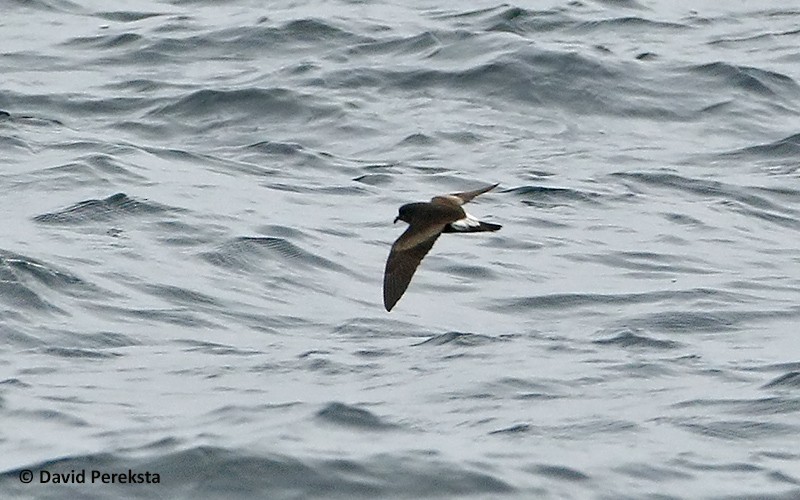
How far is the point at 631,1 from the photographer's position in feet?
61.8

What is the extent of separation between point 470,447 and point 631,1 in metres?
11.0

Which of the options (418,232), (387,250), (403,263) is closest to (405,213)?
(418,232)

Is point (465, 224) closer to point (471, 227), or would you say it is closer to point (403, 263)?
point (471, 227)

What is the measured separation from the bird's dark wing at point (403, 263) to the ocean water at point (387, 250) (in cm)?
56

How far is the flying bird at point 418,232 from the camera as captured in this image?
904 centimetres

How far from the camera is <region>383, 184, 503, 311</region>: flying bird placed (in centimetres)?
904

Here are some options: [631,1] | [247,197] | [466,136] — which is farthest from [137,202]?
[631,1]

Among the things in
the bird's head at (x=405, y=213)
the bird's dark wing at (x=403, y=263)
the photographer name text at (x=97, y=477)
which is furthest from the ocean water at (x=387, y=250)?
the bird's head at (x=405, y=213)

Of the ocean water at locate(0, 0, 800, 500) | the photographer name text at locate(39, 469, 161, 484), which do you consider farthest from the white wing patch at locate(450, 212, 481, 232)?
the photographer name text at locate(39, 469, 161, 484)

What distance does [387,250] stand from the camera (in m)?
12.1

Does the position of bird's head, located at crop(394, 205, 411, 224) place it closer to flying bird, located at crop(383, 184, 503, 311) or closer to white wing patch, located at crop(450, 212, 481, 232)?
flying bird, located at crop(383, 184, 503, 311)

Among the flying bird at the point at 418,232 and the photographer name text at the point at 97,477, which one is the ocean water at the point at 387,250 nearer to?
the photographer name text at the point at 97,477

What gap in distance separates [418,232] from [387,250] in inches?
110

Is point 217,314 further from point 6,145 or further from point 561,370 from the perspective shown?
point 6,145
